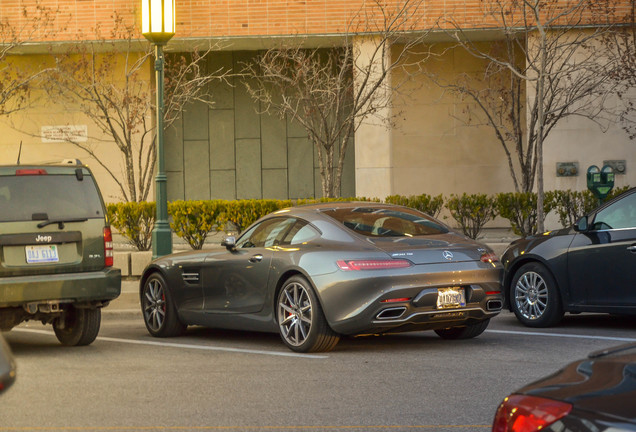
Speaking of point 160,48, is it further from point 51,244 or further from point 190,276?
point 51,244

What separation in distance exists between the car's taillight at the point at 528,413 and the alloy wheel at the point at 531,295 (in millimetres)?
8654

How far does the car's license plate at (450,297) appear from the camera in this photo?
952 centimetres

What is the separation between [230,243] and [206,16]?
1259cm

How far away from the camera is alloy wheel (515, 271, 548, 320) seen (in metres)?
11.6

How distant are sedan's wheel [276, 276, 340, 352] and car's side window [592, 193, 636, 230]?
10.9 ft

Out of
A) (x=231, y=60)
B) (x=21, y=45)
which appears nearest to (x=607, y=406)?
(x=21, y=45)

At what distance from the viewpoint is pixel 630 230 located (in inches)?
426

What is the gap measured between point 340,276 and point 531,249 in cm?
314

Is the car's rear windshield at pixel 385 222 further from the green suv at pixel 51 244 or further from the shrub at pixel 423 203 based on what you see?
the shrub at pixel 423 203

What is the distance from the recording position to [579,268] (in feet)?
36.8

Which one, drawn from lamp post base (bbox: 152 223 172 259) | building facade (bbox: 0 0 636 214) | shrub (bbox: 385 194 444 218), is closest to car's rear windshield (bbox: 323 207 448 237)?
lamp post base (bbox: 152 223 172 259)

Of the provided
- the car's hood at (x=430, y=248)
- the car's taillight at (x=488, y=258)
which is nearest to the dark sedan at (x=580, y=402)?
the car's hood at (x=430, y=248)

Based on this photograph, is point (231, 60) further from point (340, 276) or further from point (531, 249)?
point (340, 276)

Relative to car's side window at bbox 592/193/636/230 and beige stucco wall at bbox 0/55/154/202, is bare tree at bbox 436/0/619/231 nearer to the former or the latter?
car's side window at bbox 592/193/636/230
